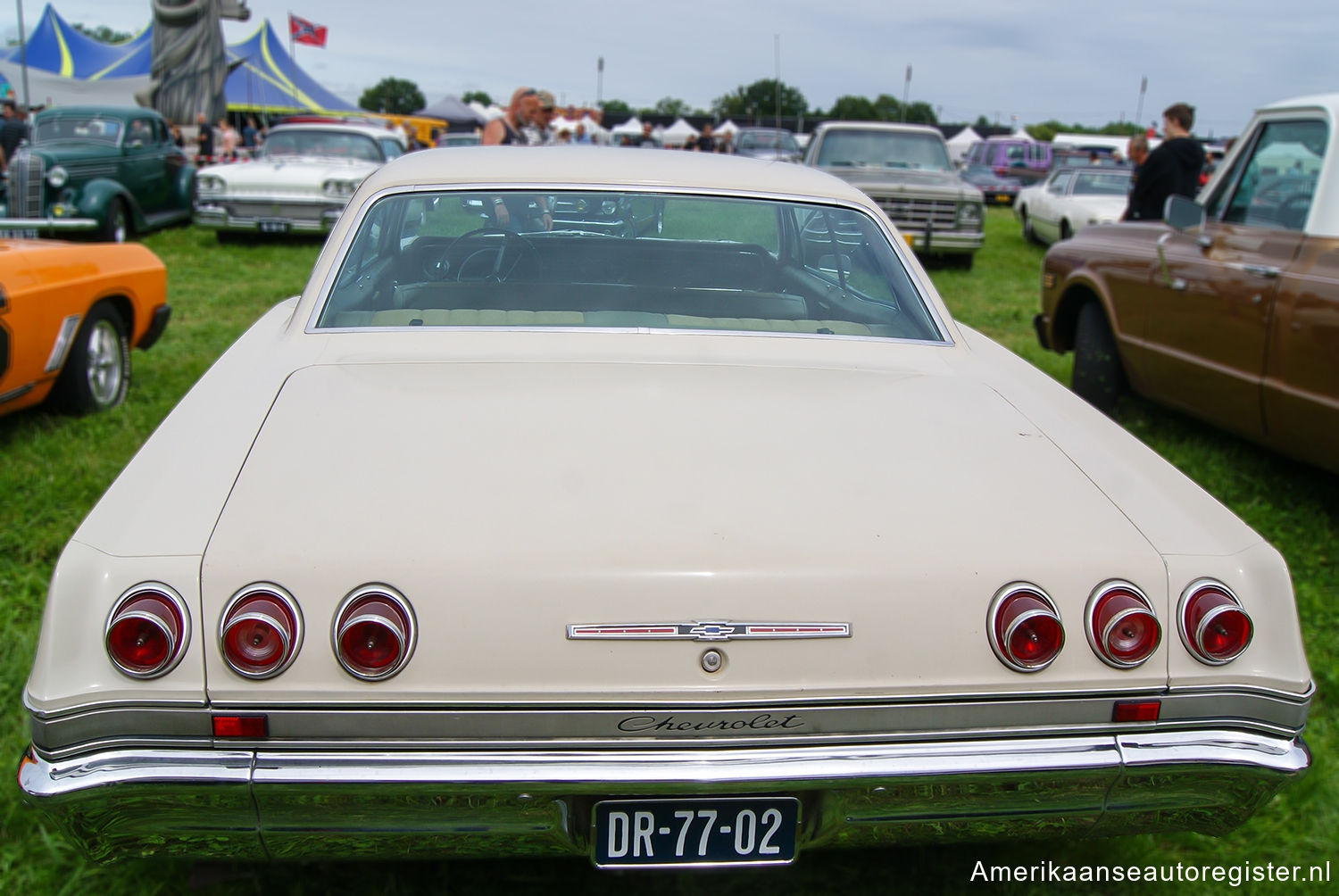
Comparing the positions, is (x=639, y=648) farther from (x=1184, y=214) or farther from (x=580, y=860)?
(x=1184, y=214)

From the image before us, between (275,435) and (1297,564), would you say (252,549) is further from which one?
(1297,564)

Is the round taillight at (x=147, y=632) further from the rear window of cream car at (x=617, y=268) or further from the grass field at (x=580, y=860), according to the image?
the rear window of cream car at (x=617, y=268)

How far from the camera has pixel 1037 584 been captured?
5.63 ft

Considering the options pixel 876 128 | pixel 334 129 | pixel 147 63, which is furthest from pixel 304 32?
pixel 876 128

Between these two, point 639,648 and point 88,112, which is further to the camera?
point 88,112

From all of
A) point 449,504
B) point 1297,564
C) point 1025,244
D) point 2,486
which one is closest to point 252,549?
point 449,504

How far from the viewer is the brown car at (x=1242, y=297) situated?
13.0 ft

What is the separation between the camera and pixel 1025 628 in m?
1.70

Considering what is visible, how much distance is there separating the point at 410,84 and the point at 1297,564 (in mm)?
79798

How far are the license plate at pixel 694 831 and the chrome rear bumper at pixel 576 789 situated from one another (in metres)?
0.04

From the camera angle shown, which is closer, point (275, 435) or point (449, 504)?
point (449, 504)

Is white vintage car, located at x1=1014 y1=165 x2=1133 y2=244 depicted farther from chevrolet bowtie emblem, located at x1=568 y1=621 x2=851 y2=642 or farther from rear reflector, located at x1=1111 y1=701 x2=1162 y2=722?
chevrolet bowtie emblem, located at x1=568 y1=621 x2=851 y2=642

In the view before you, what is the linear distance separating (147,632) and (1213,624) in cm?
168

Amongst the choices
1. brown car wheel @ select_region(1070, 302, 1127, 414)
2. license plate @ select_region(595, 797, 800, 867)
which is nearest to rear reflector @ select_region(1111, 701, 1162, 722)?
license plate @ select_region(595, 797, 800, 867)
